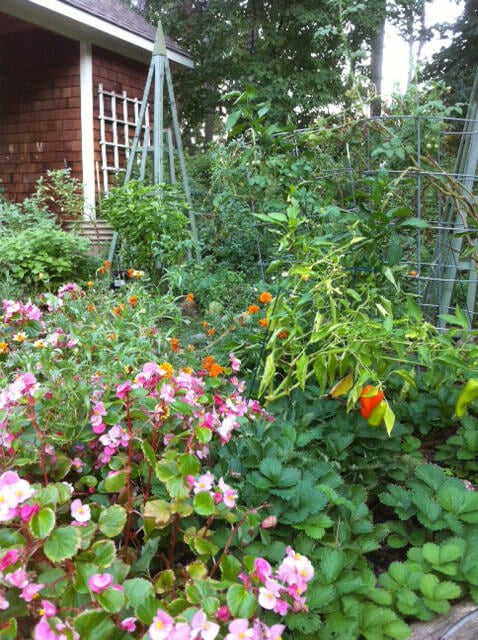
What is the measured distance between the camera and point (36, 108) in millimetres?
6750

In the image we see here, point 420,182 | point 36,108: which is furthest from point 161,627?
point 36,108

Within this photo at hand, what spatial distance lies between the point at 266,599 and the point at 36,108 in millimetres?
6871

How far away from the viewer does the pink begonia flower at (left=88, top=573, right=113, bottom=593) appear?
3.26ft

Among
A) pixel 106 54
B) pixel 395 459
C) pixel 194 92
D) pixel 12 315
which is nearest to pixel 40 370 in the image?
pixel 12 315

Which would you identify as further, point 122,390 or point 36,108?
point 36,108

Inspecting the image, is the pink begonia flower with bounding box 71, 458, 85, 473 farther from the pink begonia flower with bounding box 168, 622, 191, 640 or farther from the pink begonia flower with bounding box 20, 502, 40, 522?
the pink begonia flower with bounding box 168, 622, 191, 640

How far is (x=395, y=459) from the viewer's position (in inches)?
71.7

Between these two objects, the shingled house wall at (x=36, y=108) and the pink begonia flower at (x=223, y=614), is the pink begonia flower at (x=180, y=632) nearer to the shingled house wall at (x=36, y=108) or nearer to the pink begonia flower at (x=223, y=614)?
the pink begonia flower at (x=223, y=614)

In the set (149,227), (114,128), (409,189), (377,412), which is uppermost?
(114,128)

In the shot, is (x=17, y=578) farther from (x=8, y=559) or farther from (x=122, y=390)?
(x=122, y=390)

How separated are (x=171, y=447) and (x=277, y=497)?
0.29 meters

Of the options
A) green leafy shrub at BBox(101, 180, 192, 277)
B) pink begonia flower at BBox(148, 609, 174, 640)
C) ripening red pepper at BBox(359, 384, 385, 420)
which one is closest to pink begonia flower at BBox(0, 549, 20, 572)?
pink begonia flower at BBox(148, 609, 174, 640)

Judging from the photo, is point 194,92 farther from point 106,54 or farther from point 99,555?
point 99,555

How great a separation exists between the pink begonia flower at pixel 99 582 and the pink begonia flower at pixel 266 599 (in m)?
0.26
